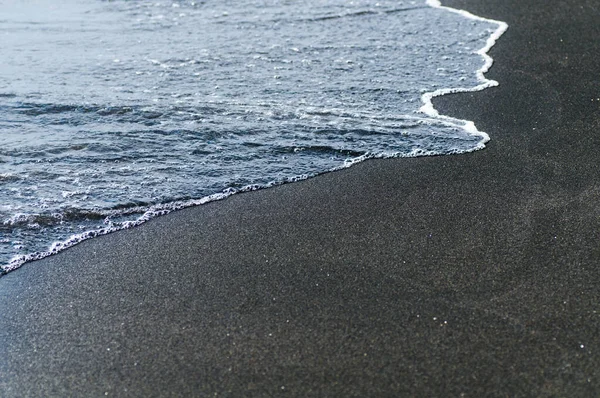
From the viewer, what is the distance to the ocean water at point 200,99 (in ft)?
15.2

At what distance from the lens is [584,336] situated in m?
3.10

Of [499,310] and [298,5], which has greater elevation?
[298,5]

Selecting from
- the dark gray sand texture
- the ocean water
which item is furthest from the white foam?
the dark gray sand texture

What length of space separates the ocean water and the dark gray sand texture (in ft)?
1.08

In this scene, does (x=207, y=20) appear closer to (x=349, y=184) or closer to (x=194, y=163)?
(x=194, y=163)

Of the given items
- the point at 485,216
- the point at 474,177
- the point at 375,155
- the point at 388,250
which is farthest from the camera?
the point at 375,155

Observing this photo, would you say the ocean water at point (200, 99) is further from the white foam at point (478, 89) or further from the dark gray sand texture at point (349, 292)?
the dark gray sand texture at point (349, 292)

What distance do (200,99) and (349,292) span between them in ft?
9.49

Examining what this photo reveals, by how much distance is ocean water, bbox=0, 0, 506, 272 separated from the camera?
15.2ft

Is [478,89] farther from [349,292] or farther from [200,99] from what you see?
[349,292]

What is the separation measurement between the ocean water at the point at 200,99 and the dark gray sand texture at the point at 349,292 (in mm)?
330

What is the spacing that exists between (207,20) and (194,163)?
339 cm

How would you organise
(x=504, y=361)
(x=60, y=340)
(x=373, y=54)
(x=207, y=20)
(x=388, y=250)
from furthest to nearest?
(x=207, y=20) → (x=373, y=54) → (x=388, y=250) → (x=60, y=340) → (x=504, y=361)

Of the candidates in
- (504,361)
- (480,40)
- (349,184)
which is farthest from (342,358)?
(480,40)
